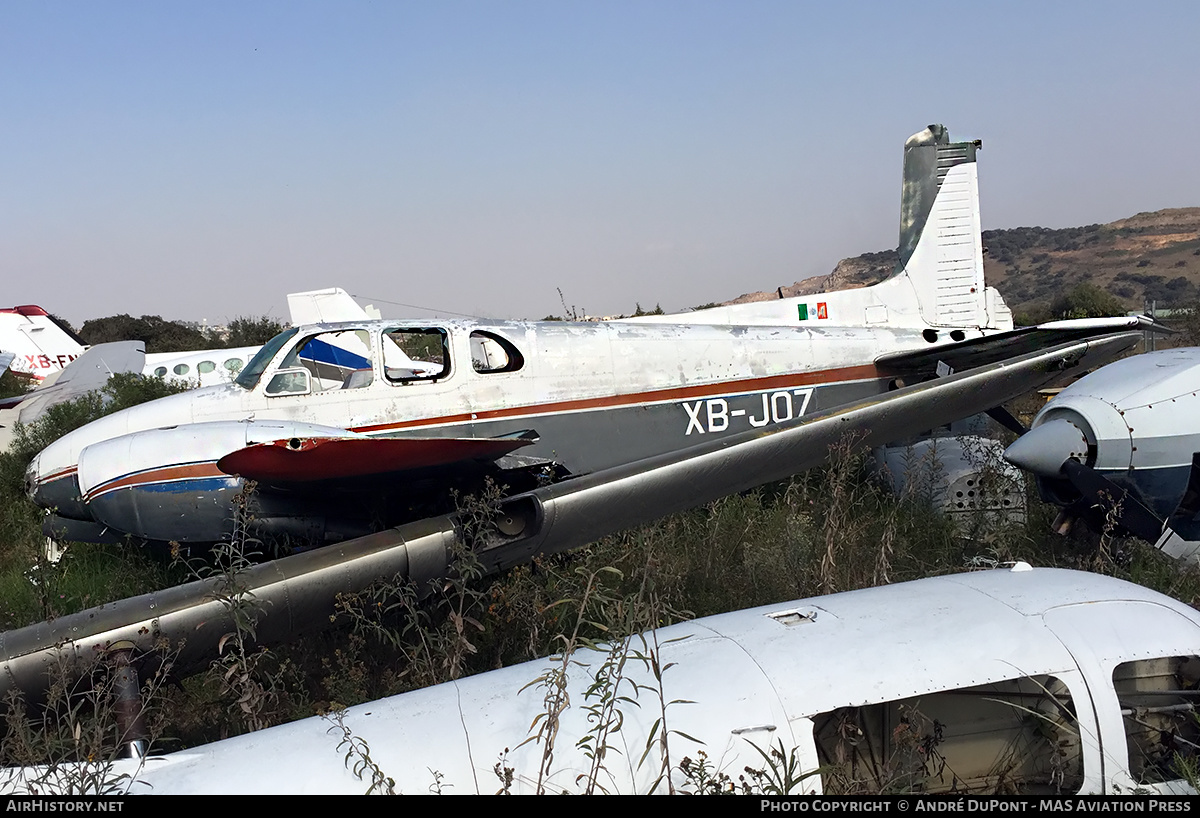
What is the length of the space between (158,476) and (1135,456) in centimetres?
709

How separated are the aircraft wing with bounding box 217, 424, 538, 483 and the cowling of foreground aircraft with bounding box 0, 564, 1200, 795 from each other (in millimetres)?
2207

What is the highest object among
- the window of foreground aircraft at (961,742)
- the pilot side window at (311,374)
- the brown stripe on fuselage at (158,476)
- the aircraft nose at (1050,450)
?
the pilot side window at (311,374)

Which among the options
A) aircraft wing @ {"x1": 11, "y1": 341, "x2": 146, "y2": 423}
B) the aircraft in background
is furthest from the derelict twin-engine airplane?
the aircraft in background

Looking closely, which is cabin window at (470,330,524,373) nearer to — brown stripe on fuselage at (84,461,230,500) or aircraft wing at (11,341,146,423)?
brown stripe on fuselage at (84,461,230,500)

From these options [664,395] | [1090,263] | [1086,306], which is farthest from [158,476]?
[1090,263]

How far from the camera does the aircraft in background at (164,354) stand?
46.3ft

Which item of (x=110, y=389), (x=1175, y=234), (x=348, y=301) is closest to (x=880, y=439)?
(x=110, y=389)

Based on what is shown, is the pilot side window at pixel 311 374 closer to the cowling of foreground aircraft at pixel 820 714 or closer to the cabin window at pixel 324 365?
the cabin window at pixel 324 365

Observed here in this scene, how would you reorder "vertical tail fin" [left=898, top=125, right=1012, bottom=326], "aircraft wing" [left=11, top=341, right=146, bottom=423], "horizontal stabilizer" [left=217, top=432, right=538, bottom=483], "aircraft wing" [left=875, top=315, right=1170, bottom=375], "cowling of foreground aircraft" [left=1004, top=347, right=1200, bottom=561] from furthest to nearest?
"aircraft wing" [left=11, top=341, right=146, bottom=423]
"vertical tail fin" [left=898, top=125, right=1012, bottom=326]
"aircraft wing" [left=875, top=315, right=1170, bottom=375]
"cowling of foreground aircraft" [left=1004, top=347, right=1200, bottom=561]
"horizontal stabilizer" [left=217, top=432, right=538, bottom=483]

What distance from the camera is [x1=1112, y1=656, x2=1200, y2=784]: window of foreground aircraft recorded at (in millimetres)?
Result: 3127

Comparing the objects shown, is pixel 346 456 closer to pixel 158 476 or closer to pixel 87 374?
pixel 158 476

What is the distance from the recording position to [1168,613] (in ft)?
11.2

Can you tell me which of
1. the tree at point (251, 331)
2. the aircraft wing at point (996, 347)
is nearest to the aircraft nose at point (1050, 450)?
the aircraft wing at point (996, 347)

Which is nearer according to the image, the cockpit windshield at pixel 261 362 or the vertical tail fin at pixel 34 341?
the cockpit windshield at pixel 261 362
